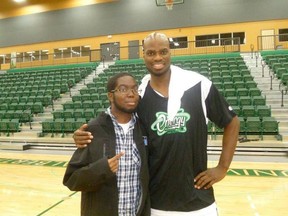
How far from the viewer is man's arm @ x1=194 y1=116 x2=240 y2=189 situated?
1.50 m

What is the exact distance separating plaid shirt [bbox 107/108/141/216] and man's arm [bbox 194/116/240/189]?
308 mm

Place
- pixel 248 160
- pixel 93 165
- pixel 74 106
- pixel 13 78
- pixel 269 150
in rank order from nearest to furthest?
pixel 93 165 < pixel 248 160 < pixel 269 150 < pixel 74 106 < pixel 13 78

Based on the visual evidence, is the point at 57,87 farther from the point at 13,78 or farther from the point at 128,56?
the point at 128,56

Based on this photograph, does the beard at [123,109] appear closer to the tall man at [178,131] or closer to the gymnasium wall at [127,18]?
the tall man at [178,131]

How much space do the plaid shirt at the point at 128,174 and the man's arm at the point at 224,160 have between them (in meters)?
0.31

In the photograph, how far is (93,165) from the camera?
1365 mm

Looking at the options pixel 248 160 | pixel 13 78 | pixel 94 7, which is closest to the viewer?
pixel 248 160

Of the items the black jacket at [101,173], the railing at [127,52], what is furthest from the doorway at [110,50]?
the black jacket at [101,173]

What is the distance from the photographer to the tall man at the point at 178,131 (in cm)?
146

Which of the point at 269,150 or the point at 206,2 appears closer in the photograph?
the point at 269,150

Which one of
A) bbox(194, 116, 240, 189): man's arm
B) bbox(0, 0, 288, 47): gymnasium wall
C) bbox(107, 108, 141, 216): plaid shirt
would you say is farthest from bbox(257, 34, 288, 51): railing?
bbox(107, 108, 141, 216): plaid shirt

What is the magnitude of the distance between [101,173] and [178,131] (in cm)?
42

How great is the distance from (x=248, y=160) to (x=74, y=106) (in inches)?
240

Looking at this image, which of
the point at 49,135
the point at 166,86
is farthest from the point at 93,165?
the point at 49,135
